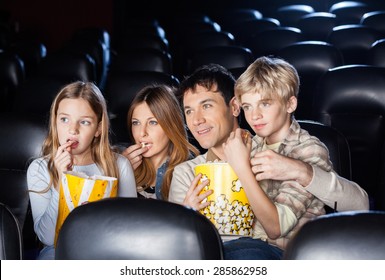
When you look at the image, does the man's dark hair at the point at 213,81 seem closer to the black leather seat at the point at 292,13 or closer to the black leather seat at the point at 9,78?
the black leather seat at the point at 9,78

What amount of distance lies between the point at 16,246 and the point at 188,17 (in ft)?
32.5

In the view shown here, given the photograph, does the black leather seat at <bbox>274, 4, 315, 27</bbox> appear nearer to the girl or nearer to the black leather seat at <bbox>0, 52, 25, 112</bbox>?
the black leather seat at <bbox>0, 52, 25, 112</bbox>

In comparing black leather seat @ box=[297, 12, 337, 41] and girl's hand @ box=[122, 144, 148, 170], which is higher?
black leather seat @ box=[297, 12, 337, 41]

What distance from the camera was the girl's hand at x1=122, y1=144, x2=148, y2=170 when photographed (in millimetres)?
3004

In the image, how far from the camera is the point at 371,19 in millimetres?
8484

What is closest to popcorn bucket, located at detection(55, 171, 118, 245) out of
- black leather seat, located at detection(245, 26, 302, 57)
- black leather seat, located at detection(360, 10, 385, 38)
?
black leather seat, located at detection(245, 26, 302, 57)

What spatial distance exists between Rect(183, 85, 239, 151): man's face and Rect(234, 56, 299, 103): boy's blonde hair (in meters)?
0.23

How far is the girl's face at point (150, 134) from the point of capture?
3.02m

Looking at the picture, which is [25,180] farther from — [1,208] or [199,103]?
[1,208]

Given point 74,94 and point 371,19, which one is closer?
point 74,94

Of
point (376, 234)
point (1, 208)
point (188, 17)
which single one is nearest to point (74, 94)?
point (1, 208)

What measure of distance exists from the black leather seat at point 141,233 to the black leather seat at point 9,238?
190mm

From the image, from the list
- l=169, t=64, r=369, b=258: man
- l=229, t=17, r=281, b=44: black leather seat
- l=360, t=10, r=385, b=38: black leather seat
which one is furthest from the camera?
l=229, t=17, r=281, b=44: black leather seat

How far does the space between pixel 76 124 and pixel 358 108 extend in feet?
5.35
